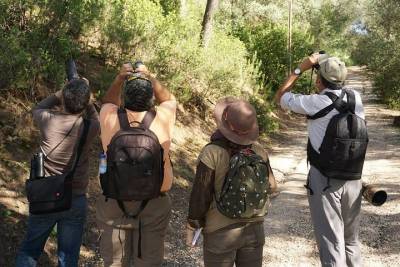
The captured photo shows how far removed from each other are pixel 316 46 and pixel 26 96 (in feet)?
90.9

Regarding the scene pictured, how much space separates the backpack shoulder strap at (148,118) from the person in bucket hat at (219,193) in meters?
0.47

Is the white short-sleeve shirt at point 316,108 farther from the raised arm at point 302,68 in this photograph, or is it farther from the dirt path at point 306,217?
the dirt path at point 306,217

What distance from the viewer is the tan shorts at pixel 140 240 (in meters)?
3.26

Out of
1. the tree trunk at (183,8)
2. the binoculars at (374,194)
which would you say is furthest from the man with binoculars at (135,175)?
the tree trunk at (183,8)

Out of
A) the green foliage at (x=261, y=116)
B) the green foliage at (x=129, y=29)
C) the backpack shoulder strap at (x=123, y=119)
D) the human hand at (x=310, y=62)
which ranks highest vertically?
the green foliage at (x=129, y=29)

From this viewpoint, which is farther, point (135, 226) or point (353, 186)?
point (353, 186)

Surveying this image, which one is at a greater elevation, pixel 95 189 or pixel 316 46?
pixel 316 46

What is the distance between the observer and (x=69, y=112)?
3562 mm

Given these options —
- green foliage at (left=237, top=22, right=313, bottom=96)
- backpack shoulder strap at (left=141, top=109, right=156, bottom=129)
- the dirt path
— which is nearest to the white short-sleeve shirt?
backpack shoulder strap at (left=141, top=109, right=156, bottom=129)

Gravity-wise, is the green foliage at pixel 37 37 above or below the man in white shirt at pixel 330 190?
above

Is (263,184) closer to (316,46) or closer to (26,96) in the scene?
(26,96)

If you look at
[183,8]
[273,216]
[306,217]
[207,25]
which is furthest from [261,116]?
[306,217]

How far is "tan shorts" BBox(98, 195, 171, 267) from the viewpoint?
10.7 ft

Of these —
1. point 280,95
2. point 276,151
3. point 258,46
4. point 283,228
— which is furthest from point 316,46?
point 280,95
